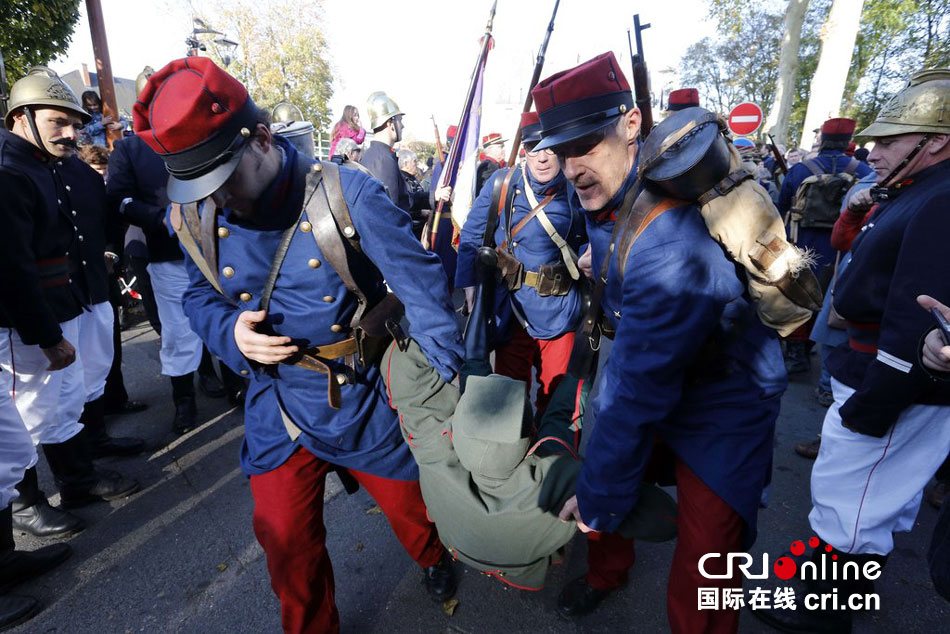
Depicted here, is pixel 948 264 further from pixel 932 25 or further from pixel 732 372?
pixel 932 25

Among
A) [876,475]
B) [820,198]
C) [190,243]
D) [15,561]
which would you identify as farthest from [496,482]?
[820,198]

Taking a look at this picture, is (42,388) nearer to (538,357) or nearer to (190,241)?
(190,241)

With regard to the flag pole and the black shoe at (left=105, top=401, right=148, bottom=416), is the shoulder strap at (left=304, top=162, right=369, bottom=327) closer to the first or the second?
the flag pole

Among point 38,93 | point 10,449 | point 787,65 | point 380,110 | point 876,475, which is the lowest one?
point 876,475

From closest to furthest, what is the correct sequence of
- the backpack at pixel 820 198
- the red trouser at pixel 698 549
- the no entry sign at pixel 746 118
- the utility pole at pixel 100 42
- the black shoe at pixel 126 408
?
the red trouser at pixel 698 549
the black shoe at pixel 126 408
the backpack at pixel 820 198
the no entry sign at pixel 746 118
the utility pole at pixel 100 42

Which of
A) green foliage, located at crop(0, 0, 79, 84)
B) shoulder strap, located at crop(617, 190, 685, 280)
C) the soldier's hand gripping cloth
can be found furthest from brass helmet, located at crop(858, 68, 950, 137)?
green foliage, located at crop(0, 0, 79, 84)

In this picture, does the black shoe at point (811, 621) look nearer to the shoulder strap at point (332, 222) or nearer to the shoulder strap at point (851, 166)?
the shoulder strap at point (332, 222)

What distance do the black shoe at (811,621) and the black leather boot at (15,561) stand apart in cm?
359

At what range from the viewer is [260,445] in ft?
5.90

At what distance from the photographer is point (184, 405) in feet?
13.1

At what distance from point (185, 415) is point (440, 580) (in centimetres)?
277

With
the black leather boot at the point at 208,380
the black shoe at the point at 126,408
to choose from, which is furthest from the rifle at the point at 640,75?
the black shoe at the point at 126,408

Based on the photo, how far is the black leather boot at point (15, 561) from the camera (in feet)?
7.82

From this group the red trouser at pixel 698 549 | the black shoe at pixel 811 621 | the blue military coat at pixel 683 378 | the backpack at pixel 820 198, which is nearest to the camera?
the blue military coat at pixel 683 378
